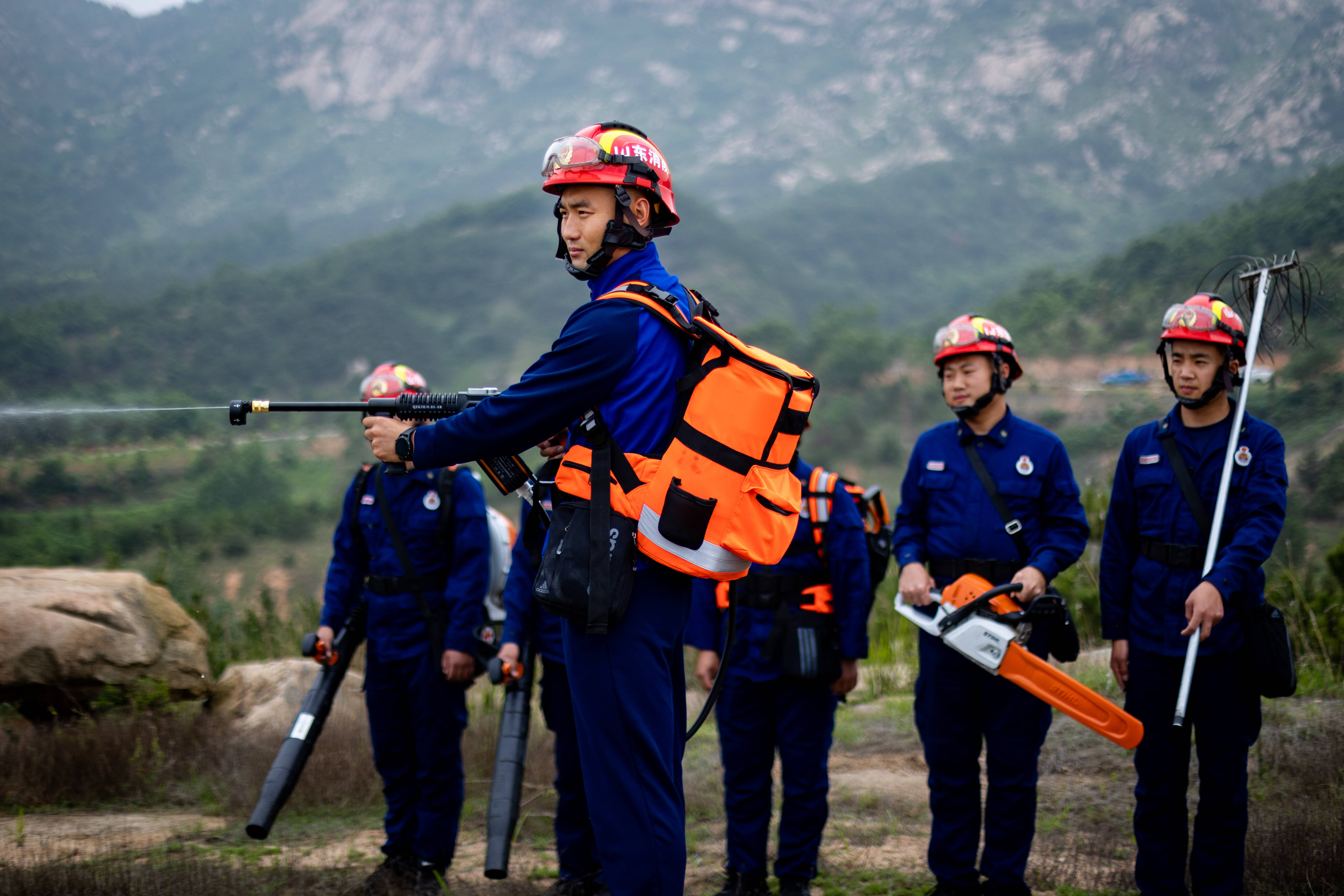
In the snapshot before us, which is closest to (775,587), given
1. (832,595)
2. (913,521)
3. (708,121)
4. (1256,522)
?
(832,595)

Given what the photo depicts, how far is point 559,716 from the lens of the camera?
522 centimetres

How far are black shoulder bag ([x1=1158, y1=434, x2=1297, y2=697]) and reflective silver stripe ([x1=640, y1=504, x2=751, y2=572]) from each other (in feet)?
8.43

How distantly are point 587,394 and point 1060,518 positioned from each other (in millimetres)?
2799

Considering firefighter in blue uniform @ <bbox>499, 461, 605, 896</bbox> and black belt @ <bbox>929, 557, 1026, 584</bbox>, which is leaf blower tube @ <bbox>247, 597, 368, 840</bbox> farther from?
black belt @ <bbox>929, 557, 1026, 584</bbox>

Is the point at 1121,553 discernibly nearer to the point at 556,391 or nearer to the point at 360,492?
the point at 556,391

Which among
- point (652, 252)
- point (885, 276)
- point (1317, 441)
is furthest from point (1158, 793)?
point (885, 276)

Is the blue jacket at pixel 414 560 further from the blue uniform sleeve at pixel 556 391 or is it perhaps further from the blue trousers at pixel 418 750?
the blue uniform sleeve at pixel 556 391

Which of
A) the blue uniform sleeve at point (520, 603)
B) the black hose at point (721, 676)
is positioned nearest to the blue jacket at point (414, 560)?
the blue uniform sleeve at point (520, 603)

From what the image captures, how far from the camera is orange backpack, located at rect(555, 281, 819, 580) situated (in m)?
2.86

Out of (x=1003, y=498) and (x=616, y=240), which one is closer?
(x=616, y=240)

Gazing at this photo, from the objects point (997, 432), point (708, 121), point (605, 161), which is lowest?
point (997, 432)

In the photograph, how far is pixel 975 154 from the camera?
99.2m

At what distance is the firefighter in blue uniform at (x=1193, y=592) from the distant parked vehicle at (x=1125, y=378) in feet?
109

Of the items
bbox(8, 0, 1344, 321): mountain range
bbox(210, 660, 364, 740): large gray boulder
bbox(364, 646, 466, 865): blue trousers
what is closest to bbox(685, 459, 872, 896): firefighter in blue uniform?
bbox(364, 646, 466, 865): blue trousers
